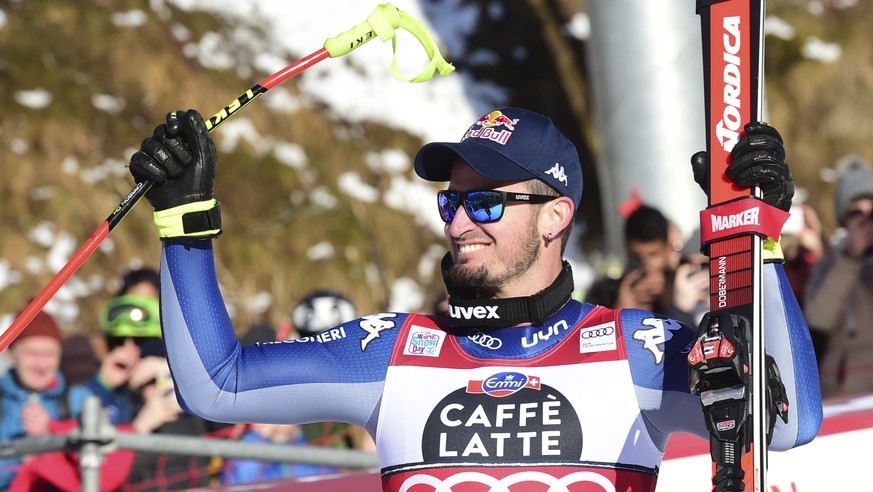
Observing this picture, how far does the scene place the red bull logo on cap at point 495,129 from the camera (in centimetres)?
356

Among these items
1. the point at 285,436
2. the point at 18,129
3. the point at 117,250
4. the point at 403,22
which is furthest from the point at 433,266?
the point at 403,22

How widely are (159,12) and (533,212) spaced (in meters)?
8.67

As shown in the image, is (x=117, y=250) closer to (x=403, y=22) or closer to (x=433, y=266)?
(x=433, y=266)

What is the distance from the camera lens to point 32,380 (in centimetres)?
582

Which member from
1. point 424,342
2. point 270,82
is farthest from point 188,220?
point 424,342

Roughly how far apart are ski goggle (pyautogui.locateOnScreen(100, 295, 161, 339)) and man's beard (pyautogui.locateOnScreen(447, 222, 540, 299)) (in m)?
2.72

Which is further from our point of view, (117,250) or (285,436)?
(117,250)

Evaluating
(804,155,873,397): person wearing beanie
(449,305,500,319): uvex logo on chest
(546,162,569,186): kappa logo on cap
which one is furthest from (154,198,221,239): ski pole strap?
(804,155,873,397): person wearing beanie

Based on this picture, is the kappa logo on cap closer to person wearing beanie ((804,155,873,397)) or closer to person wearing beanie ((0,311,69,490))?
person wearing beanie ((804,155,873,397))

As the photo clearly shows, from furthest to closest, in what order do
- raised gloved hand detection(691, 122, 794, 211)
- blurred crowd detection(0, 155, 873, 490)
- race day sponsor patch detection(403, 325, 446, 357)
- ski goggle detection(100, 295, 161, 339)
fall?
ski goggle detection(100, 295, 161, 339), blurred crowd detection(0, 155, 873, 490), race day sponsor patch detection(403, 325, 446, 357), raised gloved hand detection(691, 122, 794, 211)

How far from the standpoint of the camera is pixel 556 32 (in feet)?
43.1

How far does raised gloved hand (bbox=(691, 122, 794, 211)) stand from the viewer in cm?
304

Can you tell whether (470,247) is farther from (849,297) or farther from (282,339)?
(849,297)

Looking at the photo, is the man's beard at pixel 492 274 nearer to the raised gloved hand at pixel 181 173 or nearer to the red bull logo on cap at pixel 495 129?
the red bull logo on cap at pixel 495 129
